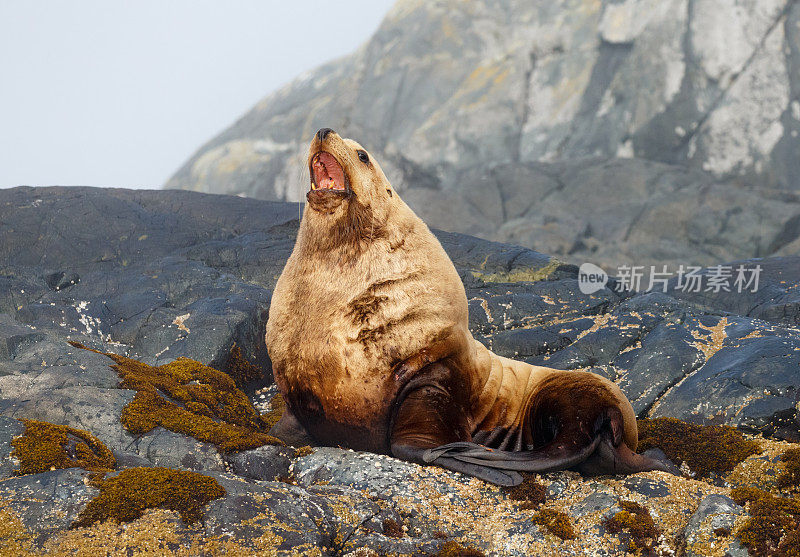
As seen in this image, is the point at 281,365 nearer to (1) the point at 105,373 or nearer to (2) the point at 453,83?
(1) the point at 105,373

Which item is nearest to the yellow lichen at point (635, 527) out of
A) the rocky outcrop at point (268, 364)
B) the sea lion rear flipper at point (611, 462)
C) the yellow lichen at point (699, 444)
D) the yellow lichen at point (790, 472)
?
the rocky outcrop at point (268, 364)

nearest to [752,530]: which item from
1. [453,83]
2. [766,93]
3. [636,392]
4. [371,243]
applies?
[371,243]

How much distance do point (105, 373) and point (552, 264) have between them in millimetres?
5965

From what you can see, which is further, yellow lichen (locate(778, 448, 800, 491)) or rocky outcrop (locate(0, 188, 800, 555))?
yellow lichen (locate(778, 448, 800, 491))

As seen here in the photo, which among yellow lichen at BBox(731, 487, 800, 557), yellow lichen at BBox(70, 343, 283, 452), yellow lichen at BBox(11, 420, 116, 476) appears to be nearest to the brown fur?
yellow lichen at BBox(70, 343, 283, 452)

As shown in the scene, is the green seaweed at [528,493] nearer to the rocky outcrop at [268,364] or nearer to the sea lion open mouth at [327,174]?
the rocky outcrop at [268,364]

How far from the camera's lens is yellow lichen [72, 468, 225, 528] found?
3.78 meters

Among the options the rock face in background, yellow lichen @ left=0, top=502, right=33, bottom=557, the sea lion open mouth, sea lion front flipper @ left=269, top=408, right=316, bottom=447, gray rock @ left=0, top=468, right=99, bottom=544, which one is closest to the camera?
yellow lichen @ left=0, top=502, right=33, bottom=557

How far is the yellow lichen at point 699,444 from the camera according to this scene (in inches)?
225

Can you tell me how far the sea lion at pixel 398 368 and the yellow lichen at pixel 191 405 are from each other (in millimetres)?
449

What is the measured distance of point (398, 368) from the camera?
526cm

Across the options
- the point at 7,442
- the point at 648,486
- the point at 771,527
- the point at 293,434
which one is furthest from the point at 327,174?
the point at 771,527

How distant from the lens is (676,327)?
821 centimetres

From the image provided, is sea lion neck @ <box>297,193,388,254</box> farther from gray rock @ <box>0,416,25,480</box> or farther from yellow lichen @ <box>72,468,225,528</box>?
gray rock @ <box>0,416,25,480</box>
